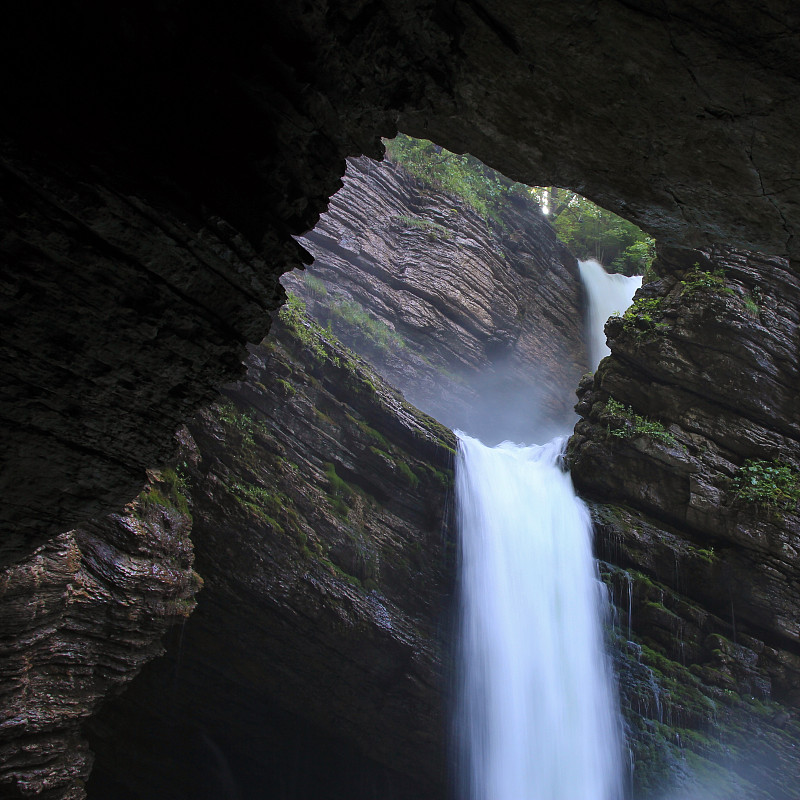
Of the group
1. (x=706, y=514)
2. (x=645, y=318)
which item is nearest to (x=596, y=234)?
(x=645, y=318)

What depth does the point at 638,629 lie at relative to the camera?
1145 centimetres

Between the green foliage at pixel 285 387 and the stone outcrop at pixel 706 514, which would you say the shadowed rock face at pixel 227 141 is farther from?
the stone outcrop at pixel 706 514

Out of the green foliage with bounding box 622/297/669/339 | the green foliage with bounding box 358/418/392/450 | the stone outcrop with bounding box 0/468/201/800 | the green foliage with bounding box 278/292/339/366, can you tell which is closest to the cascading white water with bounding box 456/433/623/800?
the green foliage with bounding box 358/418/392/450

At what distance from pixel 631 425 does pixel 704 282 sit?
151 inches

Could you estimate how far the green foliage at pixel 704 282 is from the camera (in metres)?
12.3

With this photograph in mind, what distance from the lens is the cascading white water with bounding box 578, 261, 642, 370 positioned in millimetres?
22516

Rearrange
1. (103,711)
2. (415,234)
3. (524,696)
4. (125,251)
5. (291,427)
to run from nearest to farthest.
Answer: (125,251), (103,711), (291,427), (524,696), (415,234)

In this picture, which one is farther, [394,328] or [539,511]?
[394,328]

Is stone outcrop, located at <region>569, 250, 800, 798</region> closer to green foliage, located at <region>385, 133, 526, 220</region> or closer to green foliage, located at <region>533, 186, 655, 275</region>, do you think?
green foliage, located at <region>385, 133, 526, 220</region>

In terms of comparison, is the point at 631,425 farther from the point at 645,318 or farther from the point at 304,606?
the point at 304,606

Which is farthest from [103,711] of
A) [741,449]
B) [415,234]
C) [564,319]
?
[564,319]

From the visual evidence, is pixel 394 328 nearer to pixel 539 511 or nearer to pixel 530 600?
pixel 539 511

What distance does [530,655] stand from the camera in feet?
38.0

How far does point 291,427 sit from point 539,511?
6.64 metres
